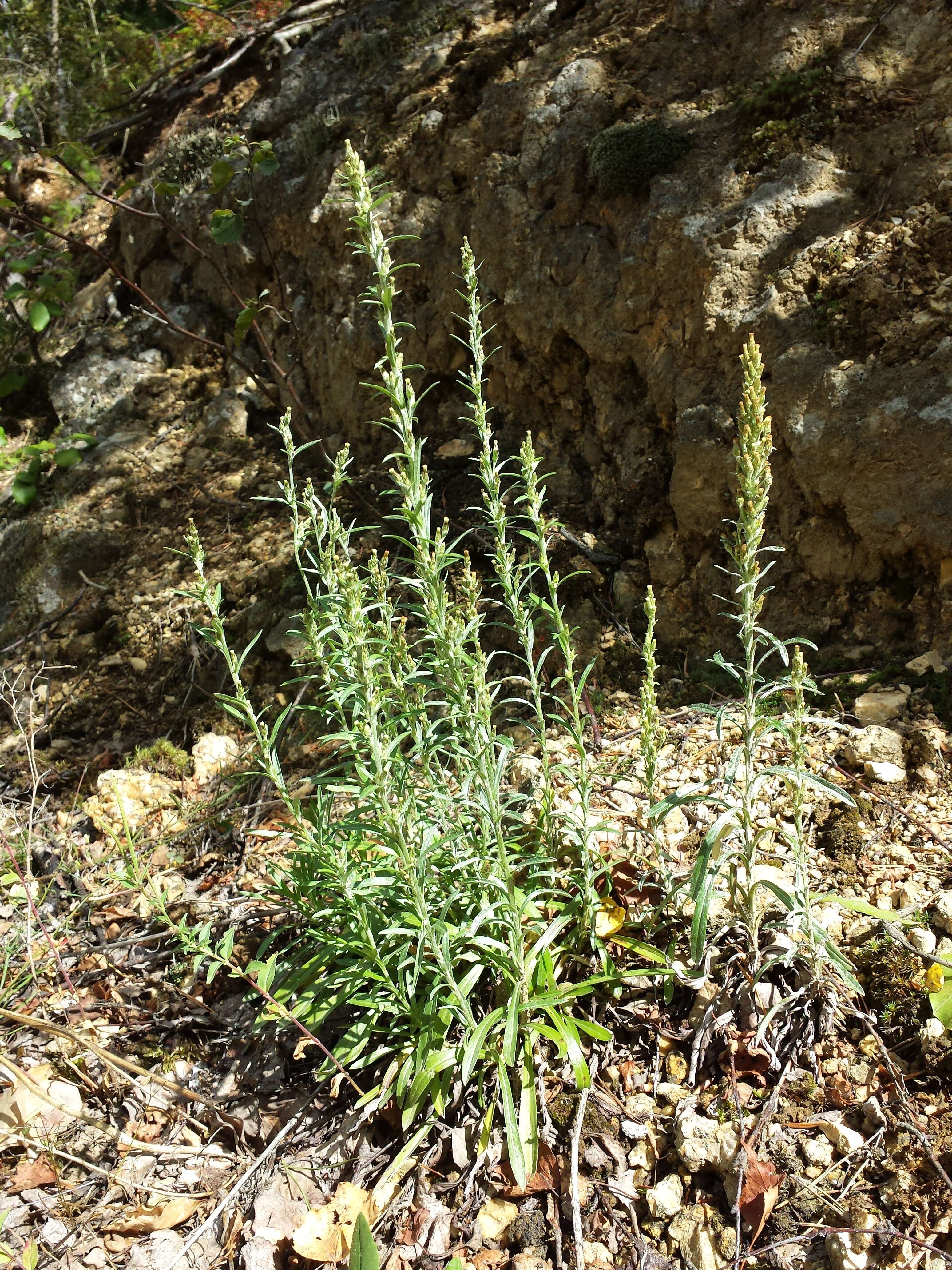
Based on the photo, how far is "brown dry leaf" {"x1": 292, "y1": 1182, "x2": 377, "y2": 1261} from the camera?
2475 millimetres

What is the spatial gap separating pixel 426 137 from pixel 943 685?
5359 mm

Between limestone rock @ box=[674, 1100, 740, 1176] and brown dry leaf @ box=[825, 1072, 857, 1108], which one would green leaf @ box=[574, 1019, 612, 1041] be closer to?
limestone rock @ box=[674, 1100, 740, 1176]

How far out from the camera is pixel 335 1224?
2.57 meters

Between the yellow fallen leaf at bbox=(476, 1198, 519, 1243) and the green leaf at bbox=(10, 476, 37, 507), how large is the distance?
630 centimetres

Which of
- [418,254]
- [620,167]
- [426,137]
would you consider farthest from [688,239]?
[426,137]

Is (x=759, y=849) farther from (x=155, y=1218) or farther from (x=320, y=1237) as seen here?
(x=155, y=1218)

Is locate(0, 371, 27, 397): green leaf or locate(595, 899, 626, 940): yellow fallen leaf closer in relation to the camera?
locate(595, 899, 626, 940): yellow fallen leaf

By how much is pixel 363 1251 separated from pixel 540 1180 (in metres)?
0.62

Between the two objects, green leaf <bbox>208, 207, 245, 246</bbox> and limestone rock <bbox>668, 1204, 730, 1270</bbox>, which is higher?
green leaf <bbox>208, 207, 245, 246</bbox>

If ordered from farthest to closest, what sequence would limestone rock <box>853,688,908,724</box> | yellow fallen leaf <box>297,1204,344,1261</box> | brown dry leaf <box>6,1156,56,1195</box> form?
limestone rock <box>853,688,908,724</box> → brown dry leaf <box>6,1156,56,1195</box> → yellow fallen leaf <box>297,1204,344,1261</box>

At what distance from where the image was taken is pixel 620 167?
16.1ft

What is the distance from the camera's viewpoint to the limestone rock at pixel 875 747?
3.42 m

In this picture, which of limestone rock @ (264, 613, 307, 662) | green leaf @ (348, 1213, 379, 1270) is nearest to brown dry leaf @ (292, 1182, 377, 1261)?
green leaf @ (348, 1213, 379, 1270)

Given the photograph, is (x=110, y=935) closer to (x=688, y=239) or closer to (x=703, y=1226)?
(x=703, y=1226)
